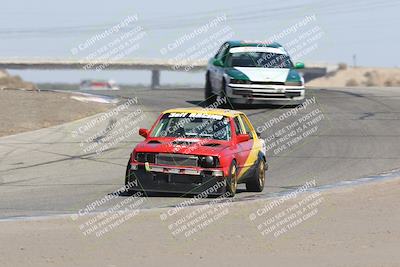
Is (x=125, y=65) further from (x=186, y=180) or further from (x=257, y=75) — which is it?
(x=186, y=180)

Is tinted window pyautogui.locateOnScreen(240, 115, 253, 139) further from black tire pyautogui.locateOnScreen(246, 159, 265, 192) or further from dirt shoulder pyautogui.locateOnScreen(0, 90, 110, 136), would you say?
dirt shoulder pyautogui.locateOnScreen(0, 90, 110, 136)

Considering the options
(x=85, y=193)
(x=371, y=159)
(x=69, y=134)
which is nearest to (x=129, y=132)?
(x=69, y=134)

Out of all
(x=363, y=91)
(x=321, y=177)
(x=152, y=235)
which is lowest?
(x=363, y=91)

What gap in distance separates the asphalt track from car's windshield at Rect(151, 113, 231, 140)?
99 centimetres

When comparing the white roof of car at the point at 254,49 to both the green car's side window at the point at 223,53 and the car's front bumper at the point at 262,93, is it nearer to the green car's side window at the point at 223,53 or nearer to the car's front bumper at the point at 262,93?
the green car's side window at the point at 223,53

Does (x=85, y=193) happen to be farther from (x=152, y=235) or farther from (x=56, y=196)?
(x=152, y=235)

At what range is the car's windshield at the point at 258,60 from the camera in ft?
79.7

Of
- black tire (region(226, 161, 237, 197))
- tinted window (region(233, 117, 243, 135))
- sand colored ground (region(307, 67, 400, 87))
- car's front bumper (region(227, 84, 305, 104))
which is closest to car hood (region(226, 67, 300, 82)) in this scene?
car's front bumper (region(227, 84, 305, 104))

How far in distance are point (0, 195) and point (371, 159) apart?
23.9 ft

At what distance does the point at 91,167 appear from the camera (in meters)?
16.6

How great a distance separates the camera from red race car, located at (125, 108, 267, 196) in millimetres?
12695

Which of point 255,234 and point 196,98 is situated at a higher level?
point 255,234

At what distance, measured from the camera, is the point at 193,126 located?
45.8ft

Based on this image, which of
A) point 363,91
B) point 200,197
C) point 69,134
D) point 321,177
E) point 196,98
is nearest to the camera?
point 200,197
